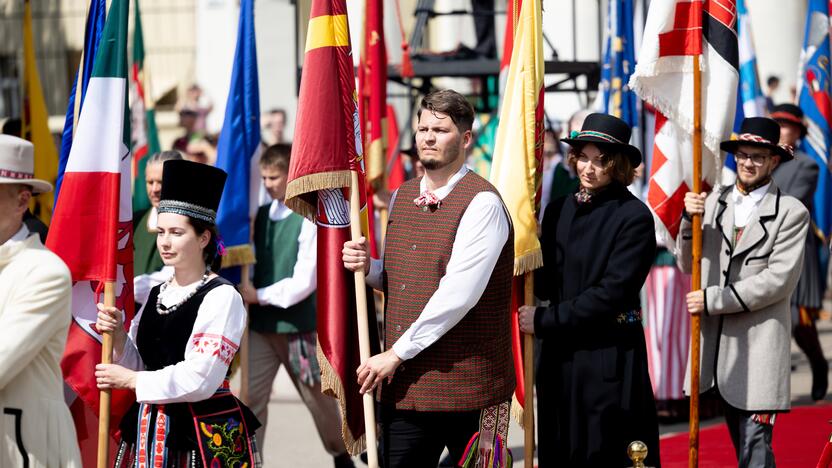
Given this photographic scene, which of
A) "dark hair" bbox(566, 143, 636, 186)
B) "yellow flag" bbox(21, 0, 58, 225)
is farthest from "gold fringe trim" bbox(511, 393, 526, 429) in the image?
"yellow flag" bbox(21, 0, 58, 225)

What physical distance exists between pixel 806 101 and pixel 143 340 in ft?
20.1

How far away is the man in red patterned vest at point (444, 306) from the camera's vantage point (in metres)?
4.89

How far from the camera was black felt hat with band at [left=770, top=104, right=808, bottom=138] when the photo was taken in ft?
29.9

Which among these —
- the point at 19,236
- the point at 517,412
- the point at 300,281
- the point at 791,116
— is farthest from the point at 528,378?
the point at 791,116

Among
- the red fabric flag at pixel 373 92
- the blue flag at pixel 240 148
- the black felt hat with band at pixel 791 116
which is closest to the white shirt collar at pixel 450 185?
the blue flag at pixel 240 148

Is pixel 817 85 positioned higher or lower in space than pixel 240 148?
higher

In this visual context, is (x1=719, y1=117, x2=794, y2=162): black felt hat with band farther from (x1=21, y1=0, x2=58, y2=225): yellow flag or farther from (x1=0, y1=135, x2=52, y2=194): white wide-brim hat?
(x1=21, y1=0, x2=58, y2=225): yellow flag

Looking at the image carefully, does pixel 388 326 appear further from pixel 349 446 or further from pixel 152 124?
pixel 152 124

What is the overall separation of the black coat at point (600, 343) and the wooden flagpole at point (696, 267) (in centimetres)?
39

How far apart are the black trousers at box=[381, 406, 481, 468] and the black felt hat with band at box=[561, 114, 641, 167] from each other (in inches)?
51.0

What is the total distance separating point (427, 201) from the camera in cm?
504

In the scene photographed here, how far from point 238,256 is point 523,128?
190 cm

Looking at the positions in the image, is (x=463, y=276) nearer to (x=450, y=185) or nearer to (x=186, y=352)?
(x=450, y=185)

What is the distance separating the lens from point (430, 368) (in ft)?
16.3
